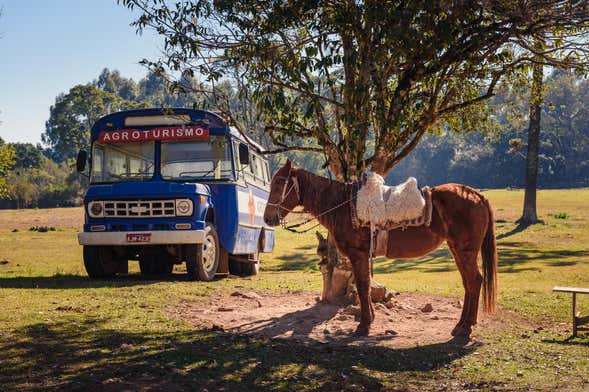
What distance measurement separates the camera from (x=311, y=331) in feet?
28.3

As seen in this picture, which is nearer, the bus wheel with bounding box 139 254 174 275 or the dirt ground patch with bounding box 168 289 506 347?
the dirt ground patch with bounding box 168 289 506 347

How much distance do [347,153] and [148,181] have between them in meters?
5.65

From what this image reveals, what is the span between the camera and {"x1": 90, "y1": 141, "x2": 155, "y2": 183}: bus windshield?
44.2 feet

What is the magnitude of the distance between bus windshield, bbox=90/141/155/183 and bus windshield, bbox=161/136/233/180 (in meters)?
0.41

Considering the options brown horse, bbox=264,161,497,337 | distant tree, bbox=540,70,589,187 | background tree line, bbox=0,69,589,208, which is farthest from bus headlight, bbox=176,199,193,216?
distant tree, bbox=540,70,589,187

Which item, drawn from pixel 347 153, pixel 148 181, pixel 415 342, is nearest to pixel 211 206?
pixel 148 181

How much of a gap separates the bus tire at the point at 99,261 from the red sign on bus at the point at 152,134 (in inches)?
98.9

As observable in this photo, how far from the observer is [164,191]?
41.3ft

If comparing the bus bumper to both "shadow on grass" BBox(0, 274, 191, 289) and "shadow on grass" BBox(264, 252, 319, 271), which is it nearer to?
"shadow on grass" BBox(0, 274, 191, 289)

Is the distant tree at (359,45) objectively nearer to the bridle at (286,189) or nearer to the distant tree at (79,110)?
the bridle at (286,189)

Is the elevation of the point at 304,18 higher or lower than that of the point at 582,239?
higher

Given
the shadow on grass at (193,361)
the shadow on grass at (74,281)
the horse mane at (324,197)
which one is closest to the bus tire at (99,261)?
the shadow on grass at (74,281)

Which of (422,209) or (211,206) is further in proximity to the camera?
(211,206)

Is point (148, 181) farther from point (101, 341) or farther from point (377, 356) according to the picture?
point (377, 356)
